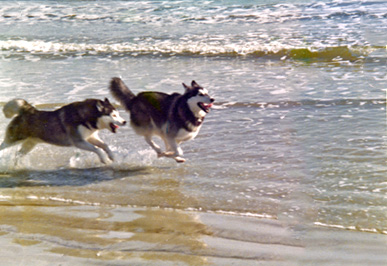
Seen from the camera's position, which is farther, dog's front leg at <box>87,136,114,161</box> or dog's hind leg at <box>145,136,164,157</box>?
dog's hind leg at <box>145,136,164,157</box>

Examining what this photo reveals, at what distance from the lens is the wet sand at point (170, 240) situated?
14.4 ft

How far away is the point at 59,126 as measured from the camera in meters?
7.39

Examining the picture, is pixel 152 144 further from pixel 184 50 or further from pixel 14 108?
pixel 184 50

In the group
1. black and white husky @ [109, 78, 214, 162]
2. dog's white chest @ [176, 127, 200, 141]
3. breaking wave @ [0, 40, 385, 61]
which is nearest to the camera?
black and white husky @ [109, 78, 214, 162]

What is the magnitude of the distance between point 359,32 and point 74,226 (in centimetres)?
1262

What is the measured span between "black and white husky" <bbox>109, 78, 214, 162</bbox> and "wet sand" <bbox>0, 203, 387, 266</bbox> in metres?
1.71

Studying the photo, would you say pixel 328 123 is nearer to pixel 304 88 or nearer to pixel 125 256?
pixel 304 88

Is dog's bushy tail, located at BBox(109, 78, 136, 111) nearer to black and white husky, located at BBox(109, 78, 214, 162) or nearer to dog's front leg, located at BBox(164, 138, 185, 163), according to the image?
black and white husky, located at BBox(109, 78, 214, 162)

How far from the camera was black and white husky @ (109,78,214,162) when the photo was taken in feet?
23.1

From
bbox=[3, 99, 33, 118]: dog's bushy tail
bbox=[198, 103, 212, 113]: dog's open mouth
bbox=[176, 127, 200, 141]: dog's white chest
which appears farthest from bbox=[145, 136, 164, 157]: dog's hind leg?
bbox=[3, 99, 33, 118]: dog's bushy tail

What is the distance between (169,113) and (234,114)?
7.10 feet

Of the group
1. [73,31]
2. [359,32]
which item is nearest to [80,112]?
[359,32]

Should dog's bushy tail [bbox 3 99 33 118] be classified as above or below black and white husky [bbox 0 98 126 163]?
above

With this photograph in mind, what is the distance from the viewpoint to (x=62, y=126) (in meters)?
7.38
